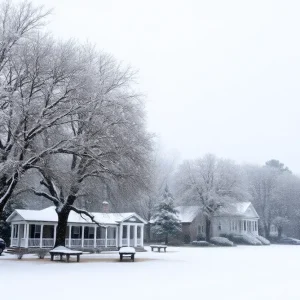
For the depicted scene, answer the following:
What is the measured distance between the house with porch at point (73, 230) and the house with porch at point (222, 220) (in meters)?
15.7

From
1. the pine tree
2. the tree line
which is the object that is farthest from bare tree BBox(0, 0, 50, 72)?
the pine tree

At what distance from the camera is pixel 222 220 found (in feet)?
206

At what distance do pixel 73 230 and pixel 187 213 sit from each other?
23.7m

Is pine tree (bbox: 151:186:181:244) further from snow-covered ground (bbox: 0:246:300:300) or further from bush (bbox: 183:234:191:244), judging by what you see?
snow-covered ground (bbox: 0:246:300:300)

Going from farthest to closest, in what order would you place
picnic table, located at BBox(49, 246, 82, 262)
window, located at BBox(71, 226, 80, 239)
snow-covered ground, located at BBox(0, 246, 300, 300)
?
window, located at BBox(71, 226, 80, 239) < picnic table, located at BBox(49, 246, 82, 262) < snow-covered ground, located at BBox(0, 246, 300, 300)

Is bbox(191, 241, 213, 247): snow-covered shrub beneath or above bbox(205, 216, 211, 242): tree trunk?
beneath

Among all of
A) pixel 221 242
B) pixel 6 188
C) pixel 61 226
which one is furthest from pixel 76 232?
pixel 221 242

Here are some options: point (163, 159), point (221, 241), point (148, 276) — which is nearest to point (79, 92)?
point (148, 276)

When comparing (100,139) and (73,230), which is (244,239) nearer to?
(73,230)

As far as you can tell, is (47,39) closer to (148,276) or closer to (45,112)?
(45,112)

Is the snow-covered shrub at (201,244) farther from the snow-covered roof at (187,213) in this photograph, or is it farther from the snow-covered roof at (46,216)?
the snow-covered roof at (46,216)

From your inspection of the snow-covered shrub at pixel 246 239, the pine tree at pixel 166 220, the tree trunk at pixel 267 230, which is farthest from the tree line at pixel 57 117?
the tree trunk at pixel 267 230

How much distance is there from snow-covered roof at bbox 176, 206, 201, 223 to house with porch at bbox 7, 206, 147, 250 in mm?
15237

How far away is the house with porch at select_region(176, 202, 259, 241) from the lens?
59.5 metres
